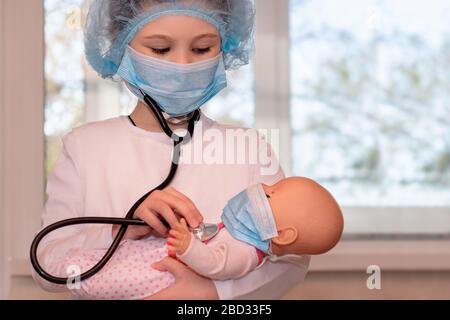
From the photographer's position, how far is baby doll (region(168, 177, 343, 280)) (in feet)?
2.86

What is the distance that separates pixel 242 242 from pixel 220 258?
33 mm

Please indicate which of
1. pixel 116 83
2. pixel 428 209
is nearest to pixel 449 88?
pixel 428 209

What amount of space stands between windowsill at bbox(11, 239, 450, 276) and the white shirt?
0.36 feet

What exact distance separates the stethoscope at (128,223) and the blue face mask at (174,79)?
0.02 metres

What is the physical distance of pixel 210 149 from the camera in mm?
998

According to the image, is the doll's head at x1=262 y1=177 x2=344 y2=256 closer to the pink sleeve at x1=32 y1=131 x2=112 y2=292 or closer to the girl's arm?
the girl's arm

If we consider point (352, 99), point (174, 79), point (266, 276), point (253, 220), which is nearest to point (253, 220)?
point (253, 220)

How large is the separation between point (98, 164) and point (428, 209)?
530mm

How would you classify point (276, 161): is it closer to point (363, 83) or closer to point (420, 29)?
point (363, 83)

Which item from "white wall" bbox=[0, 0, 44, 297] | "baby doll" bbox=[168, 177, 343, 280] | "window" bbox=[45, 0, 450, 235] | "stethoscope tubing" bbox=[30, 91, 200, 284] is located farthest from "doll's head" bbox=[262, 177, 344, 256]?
"white wall" bbox=[0, 0, 44, 297]

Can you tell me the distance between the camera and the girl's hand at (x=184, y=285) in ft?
2.96

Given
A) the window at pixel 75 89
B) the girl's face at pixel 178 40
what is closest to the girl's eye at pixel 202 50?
the girl's face at pixel 178 40

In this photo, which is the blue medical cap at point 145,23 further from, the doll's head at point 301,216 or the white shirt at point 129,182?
the doll's head at point 301,216

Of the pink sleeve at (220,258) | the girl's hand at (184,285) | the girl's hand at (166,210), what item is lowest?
the girl's hand at (184,285)
